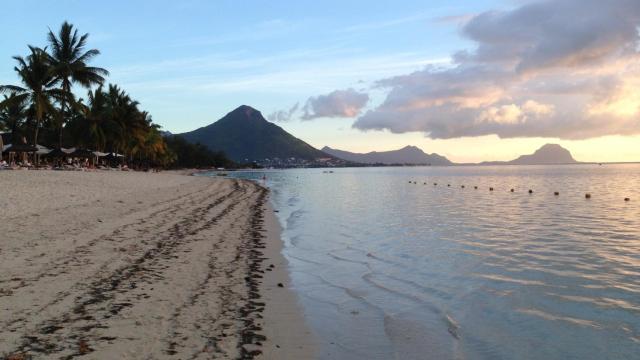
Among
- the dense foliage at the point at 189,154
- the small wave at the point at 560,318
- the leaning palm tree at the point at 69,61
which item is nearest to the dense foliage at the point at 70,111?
the leaning palm tree at the point at 69,61

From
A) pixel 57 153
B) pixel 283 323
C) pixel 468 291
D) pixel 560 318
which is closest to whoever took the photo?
pixel 283 323

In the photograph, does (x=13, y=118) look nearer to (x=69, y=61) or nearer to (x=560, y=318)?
(x=69, y=61)

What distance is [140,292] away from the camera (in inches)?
295

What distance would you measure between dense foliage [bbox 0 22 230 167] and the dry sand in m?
31.6

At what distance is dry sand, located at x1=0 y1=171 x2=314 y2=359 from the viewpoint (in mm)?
5367

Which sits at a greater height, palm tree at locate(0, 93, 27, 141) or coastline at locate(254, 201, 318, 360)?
palm tree at locate(0, 93, 27, 141)

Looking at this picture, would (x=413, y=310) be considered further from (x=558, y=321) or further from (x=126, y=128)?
(x=126, y=128)

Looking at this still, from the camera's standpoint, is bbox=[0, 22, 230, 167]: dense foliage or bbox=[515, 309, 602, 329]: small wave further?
bbox=[0, 22, 230, 167]: dense foliage

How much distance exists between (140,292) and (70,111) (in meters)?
60.6

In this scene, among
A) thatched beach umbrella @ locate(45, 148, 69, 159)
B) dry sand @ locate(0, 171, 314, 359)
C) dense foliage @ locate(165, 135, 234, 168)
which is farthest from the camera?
dense foliage @ locate(165, 135, 234, 168)

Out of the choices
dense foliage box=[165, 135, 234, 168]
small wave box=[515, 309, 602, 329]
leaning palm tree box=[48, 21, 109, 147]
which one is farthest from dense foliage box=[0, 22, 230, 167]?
small wave box=[515, 309, 602, 329]

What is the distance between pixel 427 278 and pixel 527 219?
1528cm

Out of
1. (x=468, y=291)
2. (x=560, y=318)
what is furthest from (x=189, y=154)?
(x=560, y=318)

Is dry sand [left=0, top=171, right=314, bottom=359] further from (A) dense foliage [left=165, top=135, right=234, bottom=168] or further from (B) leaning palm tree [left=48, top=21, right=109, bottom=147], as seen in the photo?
(A) dense foliage [left=165, top=135, right=234, bottom=168]
